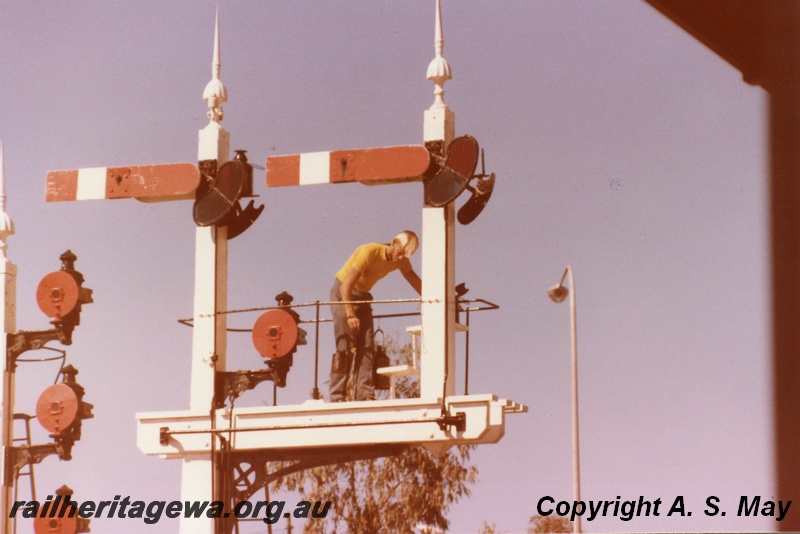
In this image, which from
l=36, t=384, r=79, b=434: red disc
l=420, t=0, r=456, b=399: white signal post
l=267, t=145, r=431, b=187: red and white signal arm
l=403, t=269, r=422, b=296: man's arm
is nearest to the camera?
l=420, t=0, r=456, b=399: white signal post

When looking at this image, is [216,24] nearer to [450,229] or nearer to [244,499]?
[450,229]

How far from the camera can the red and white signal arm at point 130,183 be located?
11.5 m

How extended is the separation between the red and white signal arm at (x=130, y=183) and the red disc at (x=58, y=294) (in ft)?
2.70

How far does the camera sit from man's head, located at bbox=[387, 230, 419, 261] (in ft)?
35.5

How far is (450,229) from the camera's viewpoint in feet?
35.1

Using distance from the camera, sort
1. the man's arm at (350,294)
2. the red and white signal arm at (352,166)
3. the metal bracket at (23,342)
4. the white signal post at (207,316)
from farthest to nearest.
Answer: the metal bracket at (23,342) → the white signal post at (207,316) → the man's arm at (350,294) → the red and white signal arm at (352,166)

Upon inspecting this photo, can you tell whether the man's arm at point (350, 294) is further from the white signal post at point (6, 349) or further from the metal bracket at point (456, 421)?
the white signal post at point (6, 349)

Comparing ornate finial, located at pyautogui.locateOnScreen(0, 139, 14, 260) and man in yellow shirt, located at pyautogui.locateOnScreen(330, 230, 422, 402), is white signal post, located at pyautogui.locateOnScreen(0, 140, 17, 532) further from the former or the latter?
man in yellow shirt, located at pyautogui.locateOnScreen(330, 230, 422, 402)

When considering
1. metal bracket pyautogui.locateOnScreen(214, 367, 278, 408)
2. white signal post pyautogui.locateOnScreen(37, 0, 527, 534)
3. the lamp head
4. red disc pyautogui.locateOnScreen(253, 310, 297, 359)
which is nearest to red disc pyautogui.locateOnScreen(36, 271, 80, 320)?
white signal post pyautogui.locateOnScreen(37, 0, 527, 534)

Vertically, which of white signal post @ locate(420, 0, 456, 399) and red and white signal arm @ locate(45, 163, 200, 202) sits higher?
red and white signal arm @ locate(45, 163, 200, 202)

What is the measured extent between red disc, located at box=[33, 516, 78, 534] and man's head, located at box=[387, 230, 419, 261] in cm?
410

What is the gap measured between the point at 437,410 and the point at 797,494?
342 inches

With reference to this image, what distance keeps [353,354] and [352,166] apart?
1773 mm

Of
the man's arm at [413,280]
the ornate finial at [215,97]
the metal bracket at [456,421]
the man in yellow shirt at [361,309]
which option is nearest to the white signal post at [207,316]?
the ornate finial at [215,97]
